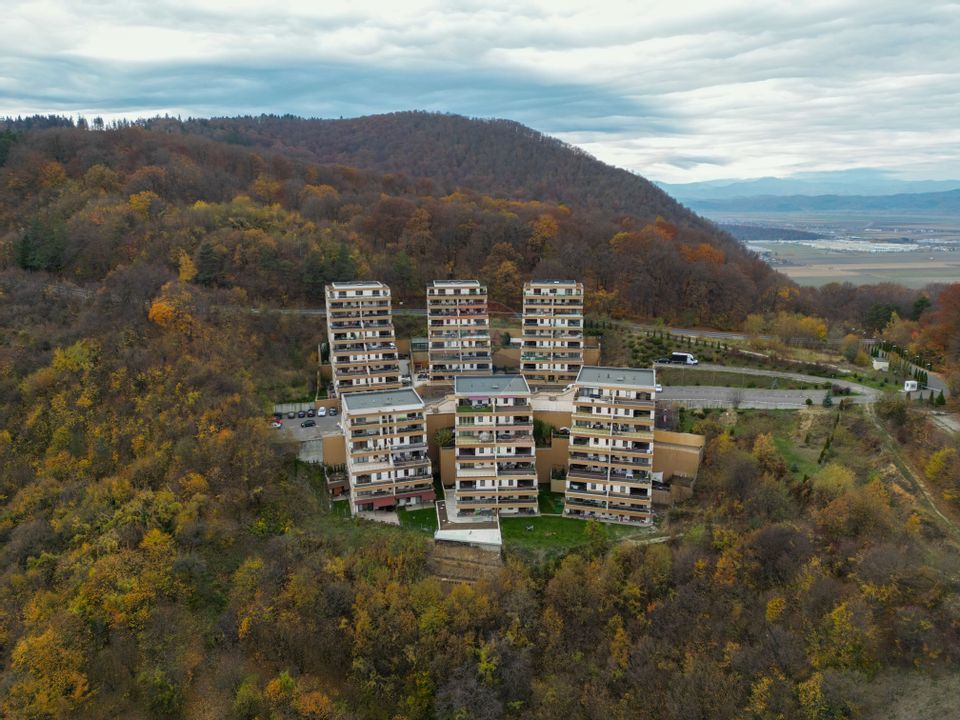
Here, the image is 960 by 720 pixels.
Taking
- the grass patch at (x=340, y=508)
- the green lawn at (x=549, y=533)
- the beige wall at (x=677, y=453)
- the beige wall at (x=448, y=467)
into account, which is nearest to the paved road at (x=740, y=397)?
the beige wall at (x=677, y=453)

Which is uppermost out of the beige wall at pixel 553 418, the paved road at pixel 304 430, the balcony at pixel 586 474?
the beige wall at pixel 553 418

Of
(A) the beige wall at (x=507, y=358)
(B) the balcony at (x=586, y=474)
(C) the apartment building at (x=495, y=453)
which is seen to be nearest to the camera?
(B) the balcony at (x=586, y=474)

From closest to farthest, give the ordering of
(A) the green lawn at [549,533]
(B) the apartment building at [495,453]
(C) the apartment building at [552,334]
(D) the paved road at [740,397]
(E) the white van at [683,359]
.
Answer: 1. (A) the green lawn at [549,533]
2. (B) the apartment building at [495,453]
3. (D) the paved road at [740,397]
4. (E) the white van at [683,359]
5. (C) the apartment building at [552,334]

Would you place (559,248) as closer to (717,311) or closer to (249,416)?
(717,311)

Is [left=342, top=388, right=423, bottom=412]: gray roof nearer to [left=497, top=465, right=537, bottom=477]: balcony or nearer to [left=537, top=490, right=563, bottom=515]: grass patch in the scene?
[left=497, top=465, right=537, bottom=477]: balcony

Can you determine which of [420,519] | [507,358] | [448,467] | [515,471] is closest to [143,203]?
[507,358]

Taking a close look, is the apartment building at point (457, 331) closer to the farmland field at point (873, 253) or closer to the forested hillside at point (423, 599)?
the forested hillside at point (423, 599)

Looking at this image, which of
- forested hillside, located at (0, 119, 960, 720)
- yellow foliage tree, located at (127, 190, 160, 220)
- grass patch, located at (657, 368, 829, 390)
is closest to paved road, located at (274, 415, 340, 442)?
forested hillside, located at (0, 119, 960, 720)
